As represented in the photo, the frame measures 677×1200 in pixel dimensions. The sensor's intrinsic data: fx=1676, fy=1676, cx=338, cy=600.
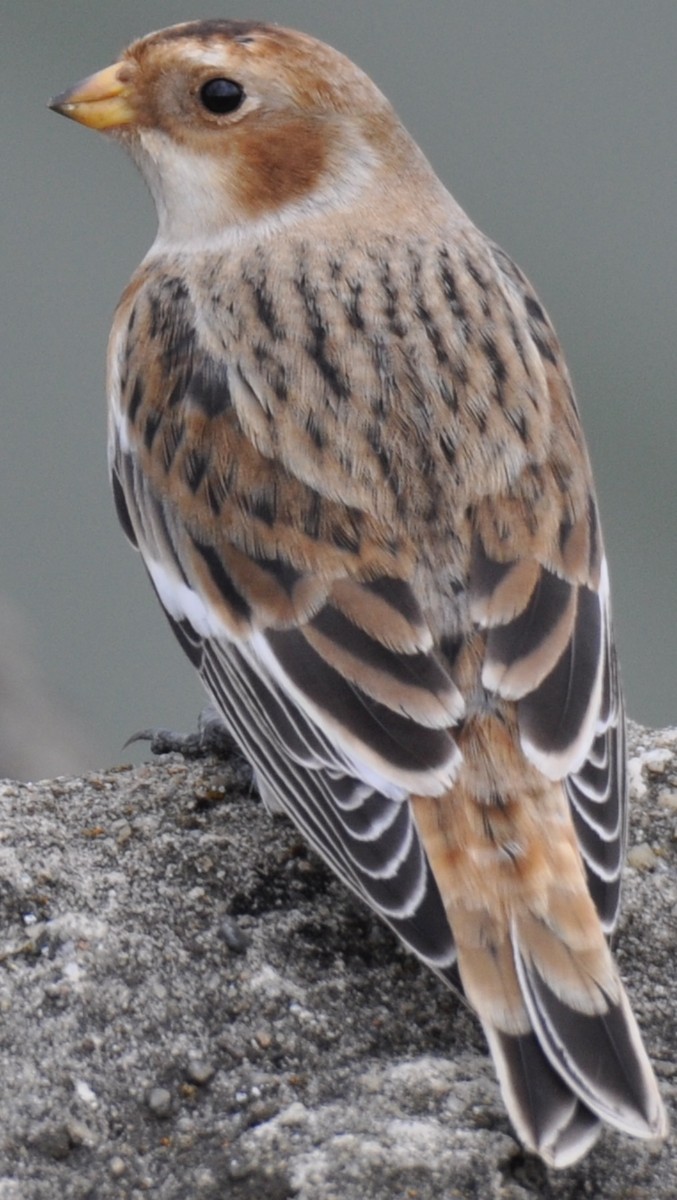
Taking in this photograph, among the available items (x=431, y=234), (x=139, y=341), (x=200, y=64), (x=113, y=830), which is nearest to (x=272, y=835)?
(x=113, y=830)

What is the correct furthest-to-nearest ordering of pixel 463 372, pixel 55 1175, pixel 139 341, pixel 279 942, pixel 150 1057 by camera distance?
pixel 139 341 → pixel 463 372 → pixel 279 942 → pixel 150 1057 → pixel 55 1175

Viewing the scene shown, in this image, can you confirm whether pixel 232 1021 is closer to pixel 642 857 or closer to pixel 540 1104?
pixel 540 1104

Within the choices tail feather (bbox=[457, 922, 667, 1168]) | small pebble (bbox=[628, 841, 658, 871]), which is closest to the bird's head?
small pebble (bbox=[628, 841, 658, 871])

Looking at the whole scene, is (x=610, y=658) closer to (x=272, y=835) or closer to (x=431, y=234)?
(x=272, y=835)

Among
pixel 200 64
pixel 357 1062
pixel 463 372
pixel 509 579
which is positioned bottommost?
pixel 357 1062

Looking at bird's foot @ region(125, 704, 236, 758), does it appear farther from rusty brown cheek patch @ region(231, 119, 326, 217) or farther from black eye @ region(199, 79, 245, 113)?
black eye @ region(199, 79, 245, 113)

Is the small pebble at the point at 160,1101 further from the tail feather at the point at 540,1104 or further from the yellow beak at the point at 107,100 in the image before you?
the yellow beak at the point at 107,100

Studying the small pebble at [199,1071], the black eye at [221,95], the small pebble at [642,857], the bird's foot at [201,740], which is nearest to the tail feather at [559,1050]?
the small pebble at [199,1071]
